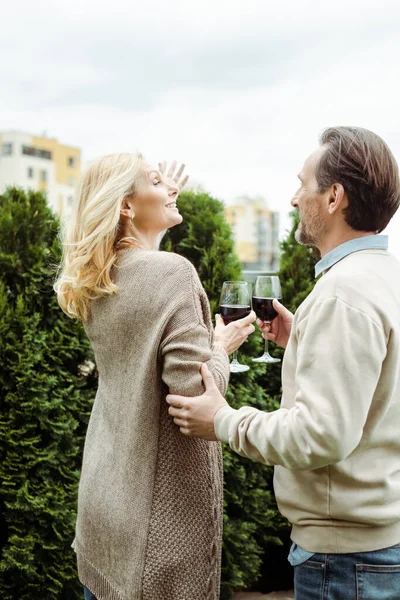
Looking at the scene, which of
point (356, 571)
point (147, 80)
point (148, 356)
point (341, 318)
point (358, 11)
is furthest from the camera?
point (147, 80)

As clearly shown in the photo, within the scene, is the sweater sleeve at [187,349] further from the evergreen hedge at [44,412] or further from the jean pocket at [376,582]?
the evergreen hedge at [44,412]

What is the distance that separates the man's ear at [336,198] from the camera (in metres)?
1.65

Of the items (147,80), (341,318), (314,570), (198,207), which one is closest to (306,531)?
(314,570)

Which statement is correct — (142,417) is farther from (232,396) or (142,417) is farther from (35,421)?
(232,396)

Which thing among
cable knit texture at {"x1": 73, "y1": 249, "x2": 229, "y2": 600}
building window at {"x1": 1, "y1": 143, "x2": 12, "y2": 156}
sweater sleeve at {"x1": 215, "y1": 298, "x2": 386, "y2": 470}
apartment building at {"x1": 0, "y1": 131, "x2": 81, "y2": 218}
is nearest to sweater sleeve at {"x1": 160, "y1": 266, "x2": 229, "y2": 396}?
cable knit texture at {"x1": 73, "y1": 249, "x2": 229, "y2": 600}

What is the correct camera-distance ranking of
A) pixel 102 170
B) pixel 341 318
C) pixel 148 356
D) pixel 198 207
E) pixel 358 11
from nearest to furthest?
pixel 341 318, pixel 148 356, pixel 102 170, pixel 198 207, pixel 358 11

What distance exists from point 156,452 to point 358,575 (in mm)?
639

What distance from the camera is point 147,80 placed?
399 inches

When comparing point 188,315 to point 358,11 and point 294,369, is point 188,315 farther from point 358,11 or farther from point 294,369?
point 358,11

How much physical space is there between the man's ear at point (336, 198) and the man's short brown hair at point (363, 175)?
0.01m

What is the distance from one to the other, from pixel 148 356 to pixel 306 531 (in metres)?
0.63

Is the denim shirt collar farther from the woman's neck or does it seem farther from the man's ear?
the woman's neck

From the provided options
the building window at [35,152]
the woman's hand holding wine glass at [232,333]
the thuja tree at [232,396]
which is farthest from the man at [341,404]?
the building window at [35,152]

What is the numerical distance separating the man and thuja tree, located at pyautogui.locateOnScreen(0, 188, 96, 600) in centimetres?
170
